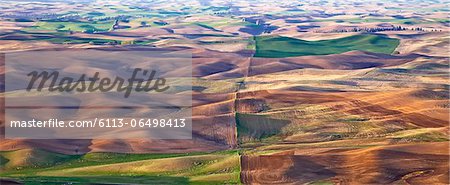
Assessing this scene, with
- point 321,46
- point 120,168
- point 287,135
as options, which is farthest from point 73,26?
point 120,168

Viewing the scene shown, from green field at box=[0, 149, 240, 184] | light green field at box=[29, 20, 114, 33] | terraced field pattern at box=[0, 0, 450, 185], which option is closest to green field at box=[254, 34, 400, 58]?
terraced field pattern at box=[0, 0, 450, 185]

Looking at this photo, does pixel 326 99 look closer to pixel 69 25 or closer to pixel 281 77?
pixel 281 77

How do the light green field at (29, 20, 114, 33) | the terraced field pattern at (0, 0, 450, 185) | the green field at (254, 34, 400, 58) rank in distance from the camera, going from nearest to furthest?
1. the terraced field pattern at (0, 0, 450, 185)
2. the green field at (254, 34, 400, 58)
3. the light green field at (29, 20, 114, 33)

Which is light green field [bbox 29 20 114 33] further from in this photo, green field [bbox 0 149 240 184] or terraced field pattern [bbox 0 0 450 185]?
green field [bbox 0 149 240 184]

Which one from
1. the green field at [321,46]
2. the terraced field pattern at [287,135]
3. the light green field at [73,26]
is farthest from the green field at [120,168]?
the light green field at [73,26]

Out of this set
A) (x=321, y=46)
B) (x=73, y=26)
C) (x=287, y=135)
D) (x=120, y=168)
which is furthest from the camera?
(x=73, y=26)

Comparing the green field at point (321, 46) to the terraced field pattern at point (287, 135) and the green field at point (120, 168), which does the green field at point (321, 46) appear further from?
the green field at point (120, 168)

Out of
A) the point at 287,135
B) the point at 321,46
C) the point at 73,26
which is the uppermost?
the point at 287,135

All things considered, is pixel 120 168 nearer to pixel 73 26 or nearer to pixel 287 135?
pixel 287 135
